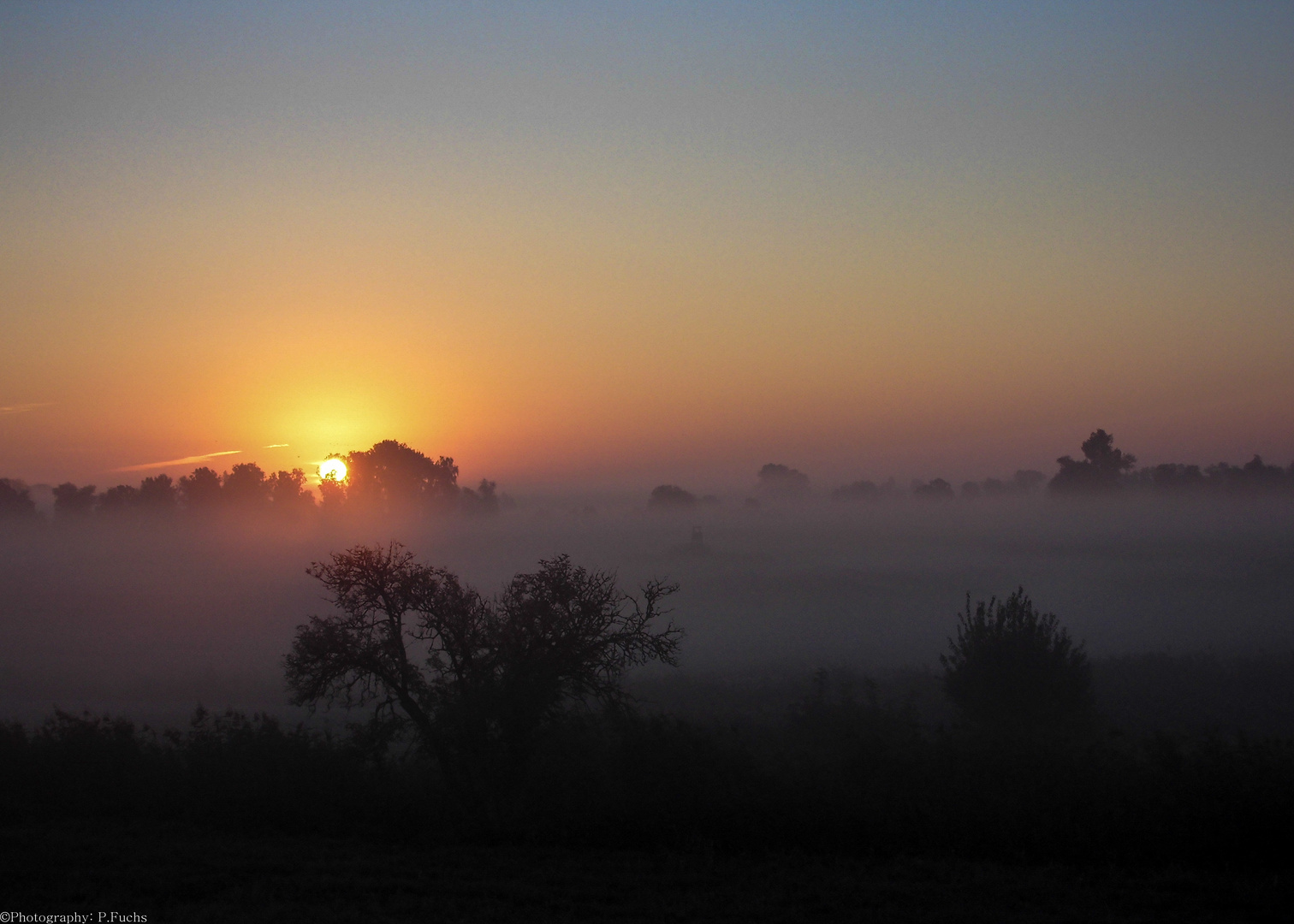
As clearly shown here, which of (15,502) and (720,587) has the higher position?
(15,502)

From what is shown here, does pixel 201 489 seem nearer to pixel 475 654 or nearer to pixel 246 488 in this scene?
pixel 246 488

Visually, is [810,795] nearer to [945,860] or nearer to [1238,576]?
[945,860]

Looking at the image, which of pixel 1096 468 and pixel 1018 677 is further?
pixel 1096 468

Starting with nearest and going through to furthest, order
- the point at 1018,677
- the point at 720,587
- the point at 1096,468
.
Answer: the point at 1018,677 → the point at 720,587 → the point at 1096,468

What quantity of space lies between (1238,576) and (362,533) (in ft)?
305

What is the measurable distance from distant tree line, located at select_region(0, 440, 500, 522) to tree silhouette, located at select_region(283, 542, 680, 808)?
9154cm

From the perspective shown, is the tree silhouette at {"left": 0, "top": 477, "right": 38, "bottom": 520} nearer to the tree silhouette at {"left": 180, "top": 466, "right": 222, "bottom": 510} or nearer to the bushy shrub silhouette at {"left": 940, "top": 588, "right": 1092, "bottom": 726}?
the tree silhouette at {"left": 180, "top": 466, "right": 222, "bottom": 510}

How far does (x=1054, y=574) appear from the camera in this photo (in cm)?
9612

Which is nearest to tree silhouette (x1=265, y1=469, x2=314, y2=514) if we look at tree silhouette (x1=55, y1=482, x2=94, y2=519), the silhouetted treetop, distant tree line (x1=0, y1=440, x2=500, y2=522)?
distant tree line (x1=0, y1=440, x2=500, y2=522)

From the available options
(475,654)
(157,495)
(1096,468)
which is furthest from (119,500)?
(1096,468)

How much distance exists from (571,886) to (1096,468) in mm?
159030

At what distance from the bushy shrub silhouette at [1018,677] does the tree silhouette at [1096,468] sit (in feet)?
442

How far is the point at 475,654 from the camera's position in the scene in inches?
842

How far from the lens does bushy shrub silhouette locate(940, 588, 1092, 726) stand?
30125 millimetres
